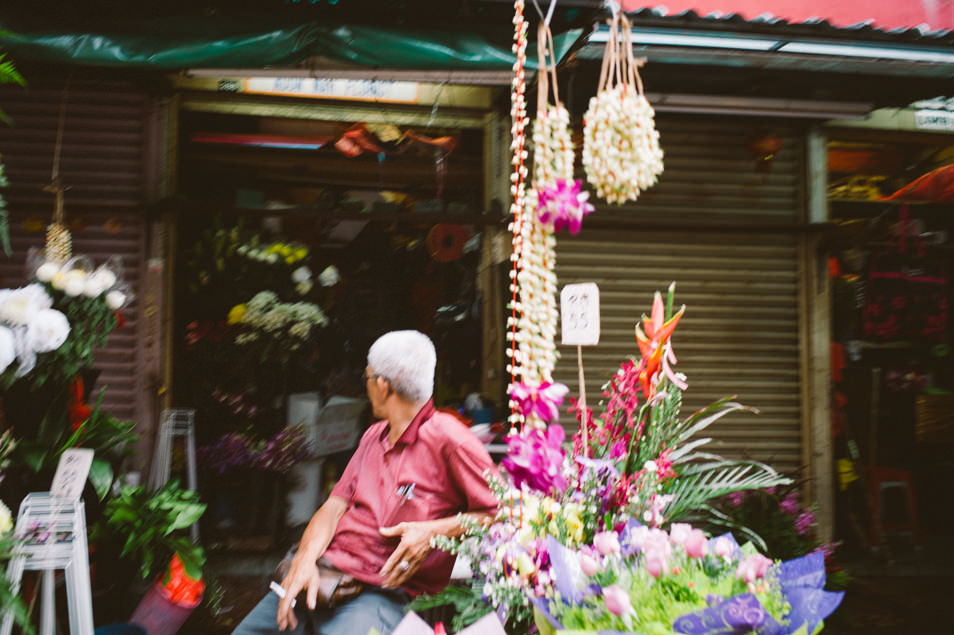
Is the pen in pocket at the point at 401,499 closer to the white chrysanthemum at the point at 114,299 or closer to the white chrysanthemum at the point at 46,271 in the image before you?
the white chrysanthemum at the point at 114,299

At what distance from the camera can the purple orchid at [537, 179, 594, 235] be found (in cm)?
187

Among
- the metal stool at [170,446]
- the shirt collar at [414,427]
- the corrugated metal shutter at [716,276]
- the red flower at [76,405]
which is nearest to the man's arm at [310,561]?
the shirt collar at [414,427]

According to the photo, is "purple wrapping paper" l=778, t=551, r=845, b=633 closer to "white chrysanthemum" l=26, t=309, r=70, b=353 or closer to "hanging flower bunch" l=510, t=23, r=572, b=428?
"hanging flower bunch" l=510, t=23, r=572, b=428

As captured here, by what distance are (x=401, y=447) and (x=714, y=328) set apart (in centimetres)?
370

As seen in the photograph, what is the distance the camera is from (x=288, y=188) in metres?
5.67

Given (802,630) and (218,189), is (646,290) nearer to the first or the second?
(218,189)

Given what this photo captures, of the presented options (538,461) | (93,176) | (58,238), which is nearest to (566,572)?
(538,461)

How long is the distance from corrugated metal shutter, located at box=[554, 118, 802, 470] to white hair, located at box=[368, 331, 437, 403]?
281 centimetres

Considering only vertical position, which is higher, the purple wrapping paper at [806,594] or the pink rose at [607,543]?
the pink rose at [607,543]

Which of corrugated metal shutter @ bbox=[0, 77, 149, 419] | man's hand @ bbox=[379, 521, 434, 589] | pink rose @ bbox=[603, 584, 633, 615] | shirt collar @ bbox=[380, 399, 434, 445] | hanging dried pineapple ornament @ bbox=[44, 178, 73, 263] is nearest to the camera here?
pink rose @ bbox=[603, 584, 633, 615]

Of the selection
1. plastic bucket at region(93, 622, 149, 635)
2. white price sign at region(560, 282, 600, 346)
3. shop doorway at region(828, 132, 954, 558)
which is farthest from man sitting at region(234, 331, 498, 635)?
shop doorway at region(828, 132, 954, 558)

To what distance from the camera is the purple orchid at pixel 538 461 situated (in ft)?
5.87

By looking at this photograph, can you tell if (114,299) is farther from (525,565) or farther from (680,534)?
(680,534)

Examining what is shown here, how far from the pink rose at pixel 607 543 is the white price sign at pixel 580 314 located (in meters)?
0.59
